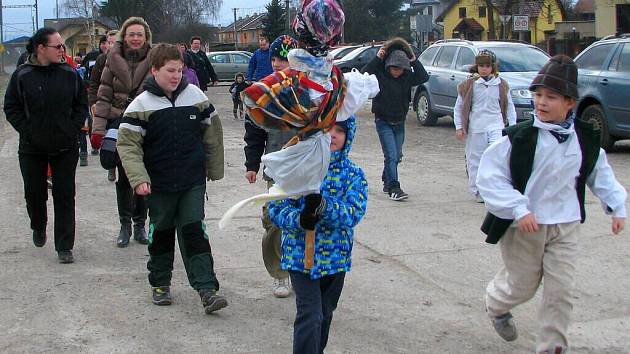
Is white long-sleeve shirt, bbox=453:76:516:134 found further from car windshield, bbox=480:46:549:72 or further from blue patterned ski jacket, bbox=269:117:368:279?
car windshield, bbox=480:46:549:72

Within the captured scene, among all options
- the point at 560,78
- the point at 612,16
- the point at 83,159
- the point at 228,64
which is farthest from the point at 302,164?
the point at 612,16

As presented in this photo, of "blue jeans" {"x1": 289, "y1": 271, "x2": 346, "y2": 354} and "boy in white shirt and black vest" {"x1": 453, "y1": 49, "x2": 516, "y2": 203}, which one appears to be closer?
"blue jeans" {"x1": 289, "y1": 271, "x2": 346, "y2": 354}

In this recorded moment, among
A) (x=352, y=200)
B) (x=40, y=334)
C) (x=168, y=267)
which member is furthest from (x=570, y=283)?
(x=40, y=334)

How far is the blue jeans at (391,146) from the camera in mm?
9180

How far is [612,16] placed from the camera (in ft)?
137

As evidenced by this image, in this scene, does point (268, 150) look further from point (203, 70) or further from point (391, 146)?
point (203, 70)

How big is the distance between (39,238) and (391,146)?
13.0ft

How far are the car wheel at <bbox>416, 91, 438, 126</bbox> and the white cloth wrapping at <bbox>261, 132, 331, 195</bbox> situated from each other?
14102 mm

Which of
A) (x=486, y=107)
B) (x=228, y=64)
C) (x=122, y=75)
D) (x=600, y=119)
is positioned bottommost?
(x=600, y=119)

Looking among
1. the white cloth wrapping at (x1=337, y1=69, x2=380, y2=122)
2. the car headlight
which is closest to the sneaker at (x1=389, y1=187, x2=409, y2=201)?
the white cloth wrapping at (x1=337, y1=69, x2=380, y2=122)

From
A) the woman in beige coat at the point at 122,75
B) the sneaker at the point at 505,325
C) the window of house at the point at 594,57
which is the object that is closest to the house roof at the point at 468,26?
the window of house at the point at 594,57

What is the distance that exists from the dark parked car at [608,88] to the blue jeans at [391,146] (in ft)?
13.5

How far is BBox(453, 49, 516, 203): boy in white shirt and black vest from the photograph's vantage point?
8.76 meters

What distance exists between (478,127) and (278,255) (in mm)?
4078
